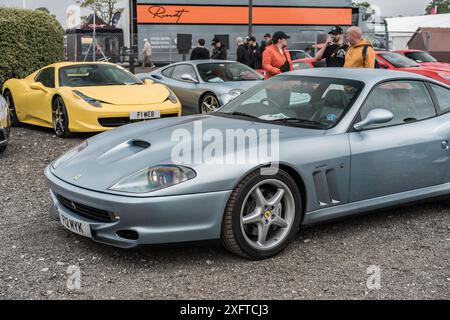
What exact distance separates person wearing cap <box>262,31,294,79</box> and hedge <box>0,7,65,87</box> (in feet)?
18.3

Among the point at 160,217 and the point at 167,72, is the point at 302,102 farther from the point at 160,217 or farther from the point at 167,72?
the point at 167,72

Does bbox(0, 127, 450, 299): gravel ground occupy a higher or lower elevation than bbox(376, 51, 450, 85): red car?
lower

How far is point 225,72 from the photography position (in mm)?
10555

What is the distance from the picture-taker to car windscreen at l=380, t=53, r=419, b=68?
49.3 feet

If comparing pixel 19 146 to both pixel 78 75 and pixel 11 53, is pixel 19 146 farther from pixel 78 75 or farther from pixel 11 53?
pixel 11 53

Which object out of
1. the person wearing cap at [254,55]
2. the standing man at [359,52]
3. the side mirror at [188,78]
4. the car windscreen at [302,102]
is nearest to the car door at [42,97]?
the side mirror at [188,78]

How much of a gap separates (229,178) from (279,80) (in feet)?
5.37

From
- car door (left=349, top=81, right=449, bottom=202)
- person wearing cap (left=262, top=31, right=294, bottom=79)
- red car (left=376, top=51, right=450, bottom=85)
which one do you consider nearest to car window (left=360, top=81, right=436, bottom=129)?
Answer: car door (left=349, top=81, right=449, bottom=202)

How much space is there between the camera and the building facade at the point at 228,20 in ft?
Result: 94.0

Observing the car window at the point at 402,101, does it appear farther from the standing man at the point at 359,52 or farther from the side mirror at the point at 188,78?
the side mirror at the point at 188,78

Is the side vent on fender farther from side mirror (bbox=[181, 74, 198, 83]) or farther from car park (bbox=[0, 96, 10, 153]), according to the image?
side mirror (bbox=[181, 74, 198, 83])

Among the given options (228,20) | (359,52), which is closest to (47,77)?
(359,52)
